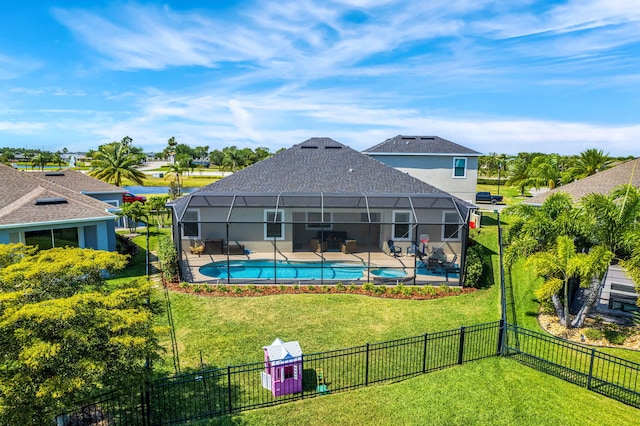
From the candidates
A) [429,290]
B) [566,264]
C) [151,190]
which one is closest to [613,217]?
[566,264]

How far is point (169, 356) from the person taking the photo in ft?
36.2

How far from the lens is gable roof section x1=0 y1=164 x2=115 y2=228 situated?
16.8 m

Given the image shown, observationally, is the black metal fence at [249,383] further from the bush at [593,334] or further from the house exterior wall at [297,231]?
the house exterior wall at [297,231]

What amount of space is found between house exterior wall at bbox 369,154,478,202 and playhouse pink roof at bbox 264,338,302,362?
71.5 ft

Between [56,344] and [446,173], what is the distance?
26.6 metres

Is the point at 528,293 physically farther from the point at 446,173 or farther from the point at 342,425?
the point at 446,173

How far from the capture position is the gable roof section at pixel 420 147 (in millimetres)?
28484

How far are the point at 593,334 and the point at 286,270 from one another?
12.2m

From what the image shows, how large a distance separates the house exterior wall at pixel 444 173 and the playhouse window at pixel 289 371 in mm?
22024

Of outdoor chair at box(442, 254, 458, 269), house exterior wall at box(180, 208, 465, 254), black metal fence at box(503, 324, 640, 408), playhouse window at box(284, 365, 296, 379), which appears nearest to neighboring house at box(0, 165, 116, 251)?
house exterior wall at box(180, 208, 465, 254)

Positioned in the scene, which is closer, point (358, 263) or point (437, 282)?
point (437, 282)

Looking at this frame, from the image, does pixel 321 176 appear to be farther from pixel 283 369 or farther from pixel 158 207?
pixel 283 369

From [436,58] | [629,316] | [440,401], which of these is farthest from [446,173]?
[440,401]

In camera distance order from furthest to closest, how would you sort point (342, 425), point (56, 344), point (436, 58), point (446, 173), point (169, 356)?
1. point (446, 173)
2. point (436, 58)
3. point (169, 356)
4. point (342, 425)
5. point (56, 344)
